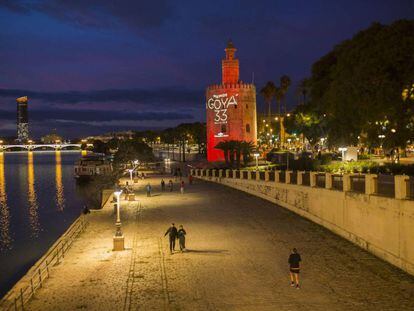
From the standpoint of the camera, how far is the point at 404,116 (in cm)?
2983

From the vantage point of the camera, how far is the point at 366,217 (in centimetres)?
1995

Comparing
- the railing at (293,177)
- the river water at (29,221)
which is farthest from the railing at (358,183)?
the river water at (29,221)

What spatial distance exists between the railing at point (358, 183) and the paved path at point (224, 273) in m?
2.24

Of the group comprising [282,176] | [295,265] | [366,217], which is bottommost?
[295,265]

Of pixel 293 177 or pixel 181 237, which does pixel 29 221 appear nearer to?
pixel 293 177

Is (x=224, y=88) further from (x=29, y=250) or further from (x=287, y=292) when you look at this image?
(x=287, y=292)

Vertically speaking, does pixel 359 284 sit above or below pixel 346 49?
below

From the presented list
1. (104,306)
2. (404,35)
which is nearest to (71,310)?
(104,306)

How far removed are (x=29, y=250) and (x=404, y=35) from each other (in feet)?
77.8

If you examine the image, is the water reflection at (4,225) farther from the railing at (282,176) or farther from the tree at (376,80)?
the tree at (376,80)

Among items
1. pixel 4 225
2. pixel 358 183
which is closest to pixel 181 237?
pixel 358 183

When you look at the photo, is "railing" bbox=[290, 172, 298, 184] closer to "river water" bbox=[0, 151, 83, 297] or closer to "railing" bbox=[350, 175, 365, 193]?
"railing" bbox=[350, 175, 365, 193]

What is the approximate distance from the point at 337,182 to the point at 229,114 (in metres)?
52.2

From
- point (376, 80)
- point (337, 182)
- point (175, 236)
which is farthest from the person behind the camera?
point (376, 80)
